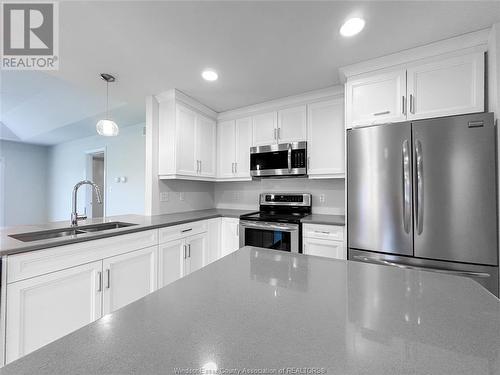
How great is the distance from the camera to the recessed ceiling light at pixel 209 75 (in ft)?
6.84

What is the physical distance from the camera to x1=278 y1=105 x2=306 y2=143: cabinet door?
104 inches

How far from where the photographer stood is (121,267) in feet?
5.65

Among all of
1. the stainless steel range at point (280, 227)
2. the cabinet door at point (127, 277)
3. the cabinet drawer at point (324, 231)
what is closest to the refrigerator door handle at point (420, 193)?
the cabinet drawer at point (324, 231)

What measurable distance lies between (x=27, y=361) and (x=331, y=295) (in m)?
0.66

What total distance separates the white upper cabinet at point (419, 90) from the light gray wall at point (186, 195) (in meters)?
2.22

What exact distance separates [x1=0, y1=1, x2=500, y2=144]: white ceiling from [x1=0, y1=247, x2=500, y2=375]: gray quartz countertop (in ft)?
5.16

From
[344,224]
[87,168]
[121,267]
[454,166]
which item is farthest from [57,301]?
[87,168]

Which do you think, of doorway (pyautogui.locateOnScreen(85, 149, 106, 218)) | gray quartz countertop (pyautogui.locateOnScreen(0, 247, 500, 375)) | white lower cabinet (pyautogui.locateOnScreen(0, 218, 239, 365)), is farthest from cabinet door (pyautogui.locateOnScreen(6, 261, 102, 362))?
doorway (pyautogui.locateOnScreen(85, 149, 106, 218))

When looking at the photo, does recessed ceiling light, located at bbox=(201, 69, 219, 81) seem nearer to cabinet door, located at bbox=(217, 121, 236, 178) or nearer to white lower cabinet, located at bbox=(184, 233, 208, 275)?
cabinet door, located at bbox=(217, 121, 236, 178)

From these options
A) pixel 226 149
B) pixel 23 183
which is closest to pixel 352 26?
pixel 226 149

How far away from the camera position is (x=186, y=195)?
3135mm

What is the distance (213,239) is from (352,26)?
2.43 m

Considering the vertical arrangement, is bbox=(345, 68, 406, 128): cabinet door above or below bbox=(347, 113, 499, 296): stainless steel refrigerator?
above

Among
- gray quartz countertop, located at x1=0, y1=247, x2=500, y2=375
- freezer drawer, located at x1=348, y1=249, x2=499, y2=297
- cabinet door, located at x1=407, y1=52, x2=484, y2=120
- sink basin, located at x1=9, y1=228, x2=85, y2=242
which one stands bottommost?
freezer drawer, located at x1=348, y1=249, x2=499, y2=297
